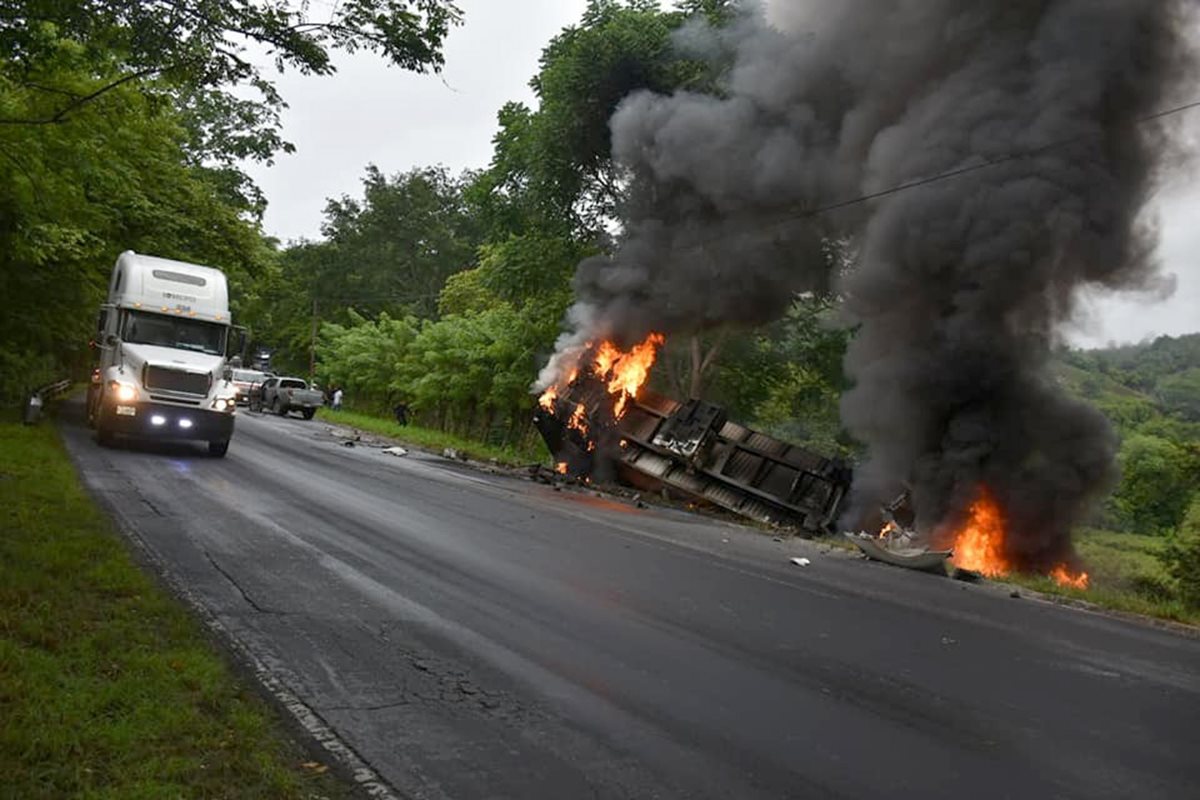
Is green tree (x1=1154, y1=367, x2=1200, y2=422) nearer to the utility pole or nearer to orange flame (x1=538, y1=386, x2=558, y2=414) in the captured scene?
orange flame (x1=538, y1=386, x2=558, y2=414)

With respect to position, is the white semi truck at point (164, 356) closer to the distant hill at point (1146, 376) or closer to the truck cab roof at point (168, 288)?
the truck cab roof at point (168, 288)

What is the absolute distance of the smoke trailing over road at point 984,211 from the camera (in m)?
14.5

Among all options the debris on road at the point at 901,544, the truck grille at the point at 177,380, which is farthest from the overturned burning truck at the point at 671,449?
the truck grille at the point at 177,380

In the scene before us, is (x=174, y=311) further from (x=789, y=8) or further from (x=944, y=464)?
(x=789, y=8)

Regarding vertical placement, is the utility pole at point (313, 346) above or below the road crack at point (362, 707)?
above

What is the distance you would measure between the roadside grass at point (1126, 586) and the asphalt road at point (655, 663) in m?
0.89

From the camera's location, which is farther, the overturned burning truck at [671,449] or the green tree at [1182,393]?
the green tree at [1182,393]

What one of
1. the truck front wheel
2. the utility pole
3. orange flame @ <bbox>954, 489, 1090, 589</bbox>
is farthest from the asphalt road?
the utility pole

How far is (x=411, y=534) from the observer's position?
9.83 meters

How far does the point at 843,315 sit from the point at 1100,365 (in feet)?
130

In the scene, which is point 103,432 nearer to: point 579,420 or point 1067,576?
point 579,420

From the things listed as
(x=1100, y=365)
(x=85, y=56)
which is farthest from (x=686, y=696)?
(x=1100, y=365)

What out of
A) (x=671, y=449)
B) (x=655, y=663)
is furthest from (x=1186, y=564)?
(x=655, y=663)

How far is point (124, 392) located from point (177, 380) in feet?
2.64
